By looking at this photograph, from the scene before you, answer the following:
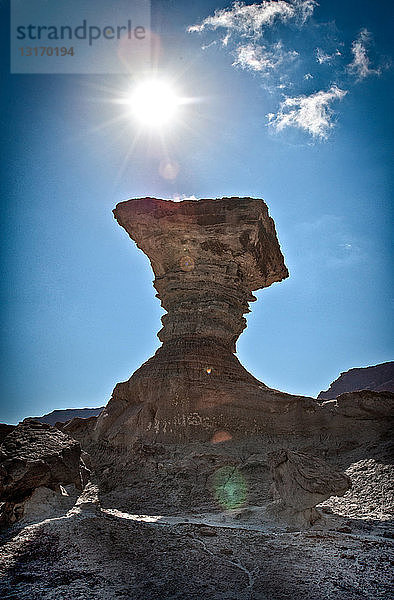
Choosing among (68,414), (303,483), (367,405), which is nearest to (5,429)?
(303,483)

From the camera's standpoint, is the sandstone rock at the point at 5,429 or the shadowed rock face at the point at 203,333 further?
the shadowed rock face at the point at 203,333

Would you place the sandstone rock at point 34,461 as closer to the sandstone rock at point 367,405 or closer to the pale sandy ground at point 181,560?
→ the pale sandy ground at point 181,560

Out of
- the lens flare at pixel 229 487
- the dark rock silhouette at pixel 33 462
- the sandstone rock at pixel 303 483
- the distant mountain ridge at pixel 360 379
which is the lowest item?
the lens flare at pixel 229 487

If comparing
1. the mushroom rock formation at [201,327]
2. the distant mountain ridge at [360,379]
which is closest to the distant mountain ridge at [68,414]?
the distant mountain ridge at [360,379]

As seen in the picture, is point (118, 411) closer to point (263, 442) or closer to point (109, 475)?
point (109, 475)

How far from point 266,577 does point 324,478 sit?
10.7 feet

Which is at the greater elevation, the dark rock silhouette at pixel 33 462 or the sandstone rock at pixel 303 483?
the dark rock silhouette at pixel 33 462

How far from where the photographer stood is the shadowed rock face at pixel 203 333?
39.5 ft

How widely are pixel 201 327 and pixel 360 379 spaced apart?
46.8 metres

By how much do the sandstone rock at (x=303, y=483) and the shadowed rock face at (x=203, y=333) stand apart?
418cm

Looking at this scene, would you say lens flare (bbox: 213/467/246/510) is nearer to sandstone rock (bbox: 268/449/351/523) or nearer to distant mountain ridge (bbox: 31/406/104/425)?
sandstone rock (bbox: 268/449/351/523)

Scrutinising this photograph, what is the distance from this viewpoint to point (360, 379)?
5388 cm

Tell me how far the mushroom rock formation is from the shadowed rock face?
33 millimetres

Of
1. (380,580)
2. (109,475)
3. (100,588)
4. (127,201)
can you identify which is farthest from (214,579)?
(127,201)
